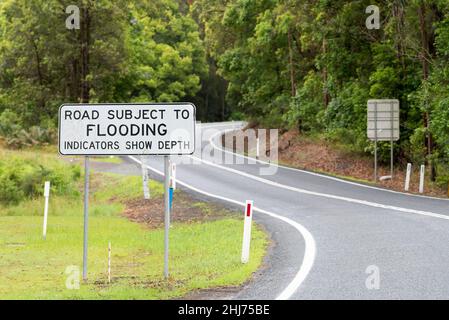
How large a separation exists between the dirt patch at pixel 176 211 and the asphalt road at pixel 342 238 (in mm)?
814

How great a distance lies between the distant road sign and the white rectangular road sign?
56.2 ft

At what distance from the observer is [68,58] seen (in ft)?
157

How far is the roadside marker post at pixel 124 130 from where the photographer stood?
11.3 m

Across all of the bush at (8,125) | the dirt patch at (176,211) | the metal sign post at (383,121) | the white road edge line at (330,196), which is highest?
the metal sign post at (383,121)

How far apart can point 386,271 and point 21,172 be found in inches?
751

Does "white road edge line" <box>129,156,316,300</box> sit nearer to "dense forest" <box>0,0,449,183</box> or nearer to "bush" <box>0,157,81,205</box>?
"dense forest" <box>0,0,449,183</box>

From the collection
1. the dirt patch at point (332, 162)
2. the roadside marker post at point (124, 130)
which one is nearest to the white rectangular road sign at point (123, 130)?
the roadside marker post at point (124, 130)

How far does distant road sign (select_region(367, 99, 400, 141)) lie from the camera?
2725 centimetres

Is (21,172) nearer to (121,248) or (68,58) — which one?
(121,248)

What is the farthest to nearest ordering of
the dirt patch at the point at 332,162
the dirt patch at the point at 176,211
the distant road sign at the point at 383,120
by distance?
the distant road sign at the point at 383,120
the dirt patch at the point at 332,162
the dirt patch at the point at 176,211

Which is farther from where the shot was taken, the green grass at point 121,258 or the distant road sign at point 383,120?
the distant road sign at point 383,120

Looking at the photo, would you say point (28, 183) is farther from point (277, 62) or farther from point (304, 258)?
point (277, 62)

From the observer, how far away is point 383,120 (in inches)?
1081

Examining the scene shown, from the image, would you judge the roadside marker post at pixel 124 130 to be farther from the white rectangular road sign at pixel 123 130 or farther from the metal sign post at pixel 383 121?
the metal sign post at pixel 383 121
